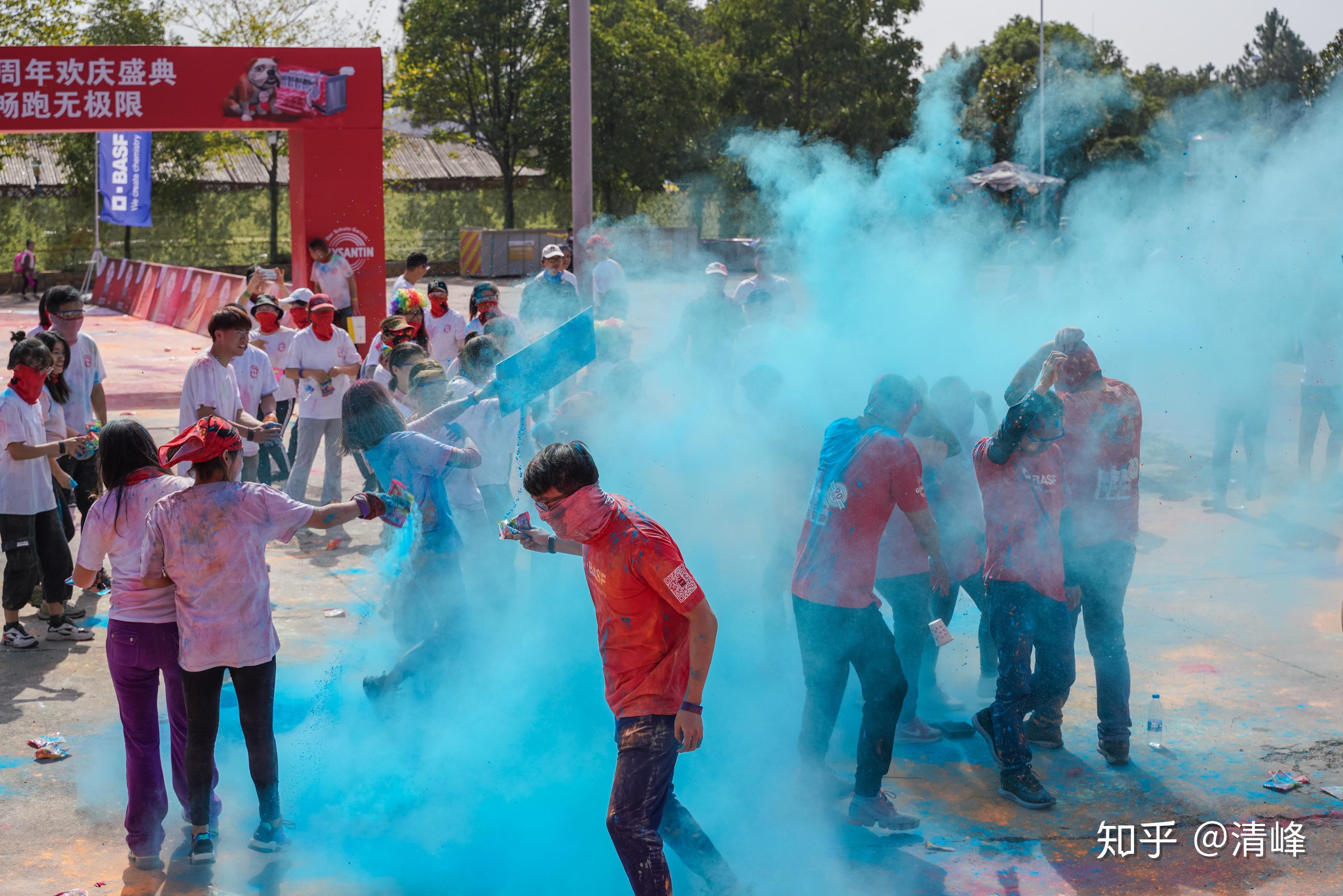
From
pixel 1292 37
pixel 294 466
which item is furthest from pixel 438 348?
pixel 1292 37

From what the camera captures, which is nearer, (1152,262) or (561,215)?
(1152,262)

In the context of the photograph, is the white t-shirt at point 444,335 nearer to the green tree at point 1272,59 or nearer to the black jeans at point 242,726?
the black jeans at point 242,726

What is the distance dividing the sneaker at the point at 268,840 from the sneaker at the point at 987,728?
9.04ft

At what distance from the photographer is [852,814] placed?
4484 mm

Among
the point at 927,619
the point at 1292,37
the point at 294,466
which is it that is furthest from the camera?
the point at 1292,37

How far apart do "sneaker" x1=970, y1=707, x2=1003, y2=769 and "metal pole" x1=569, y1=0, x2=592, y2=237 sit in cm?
570

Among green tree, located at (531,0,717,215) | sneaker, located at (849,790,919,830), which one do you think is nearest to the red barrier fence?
green tree, located at (531,0,717,215)

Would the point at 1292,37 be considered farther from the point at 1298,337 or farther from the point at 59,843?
the point at 59,843

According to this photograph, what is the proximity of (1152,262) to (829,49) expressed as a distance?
30.4 m

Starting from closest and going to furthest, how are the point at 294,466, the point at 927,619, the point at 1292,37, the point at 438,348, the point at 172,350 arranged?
1. the point at 927,619
2. the point at 294,466
3. the point at 438,348
4. the point at 172,350
5. the point at 1292,37

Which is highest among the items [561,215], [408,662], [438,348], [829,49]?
[829,49]

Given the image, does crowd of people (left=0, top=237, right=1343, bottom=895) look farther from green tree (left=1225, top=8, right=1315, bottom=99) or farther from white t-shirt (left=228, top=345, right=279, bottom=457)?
green tree (left=1225, top=8, right=1315, bottom=99)

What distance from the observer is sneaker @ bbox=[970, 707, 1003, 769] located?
4980mm

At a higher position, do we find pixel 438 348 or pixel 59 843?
pixel 438 348
